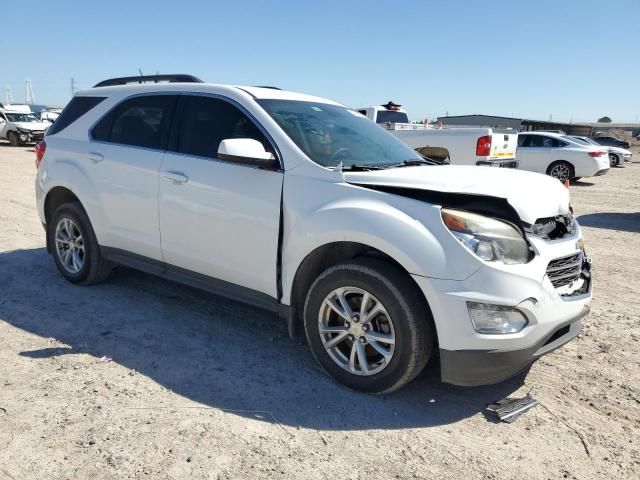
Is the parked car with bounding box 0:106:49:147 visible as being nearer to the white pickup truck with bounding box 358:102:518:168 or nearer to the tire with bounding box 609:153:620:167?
the white pickup truck with bounding box 358:102:518:168

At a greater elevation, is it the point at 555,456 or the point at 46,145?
the point at 46,145

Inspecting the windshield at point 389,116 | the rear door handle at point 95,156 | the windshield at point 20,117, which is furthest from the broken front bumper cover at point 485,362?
the windshield at point 20,117

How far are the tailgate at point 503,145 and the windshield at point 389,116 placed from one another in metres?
6.14

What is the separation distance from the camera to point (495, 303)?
2713 millimetres

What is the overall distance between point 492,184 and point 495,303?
0.78m

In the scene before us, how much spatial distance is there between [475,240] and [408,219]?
15.3 inches

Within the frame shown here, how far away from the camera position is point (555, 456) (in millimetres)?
2672

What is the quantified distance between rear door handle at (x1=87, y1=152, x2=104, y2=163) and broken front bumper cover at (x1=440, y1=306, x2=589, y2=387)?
3391 mm

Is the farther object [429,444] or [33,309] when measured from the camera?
[33,309]

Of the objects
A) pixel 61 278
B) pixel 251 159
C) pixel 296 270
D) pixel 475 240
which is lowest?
pixel 61 278

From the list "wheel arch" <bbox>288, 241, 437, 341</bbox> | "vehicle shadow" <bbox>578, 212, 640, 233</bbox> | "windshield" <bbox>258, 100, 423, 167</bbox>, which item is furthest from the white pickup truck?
"wheel arch" <bbox>288, 241, 437, 341</bbox>

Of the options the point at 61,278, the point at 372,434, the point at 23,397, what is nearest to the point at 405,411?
the point at 372,434

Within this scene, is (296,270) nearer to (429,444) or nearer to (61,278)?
(429,444)

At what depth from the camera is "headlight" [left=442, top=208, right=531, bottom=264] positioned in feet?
9.14
